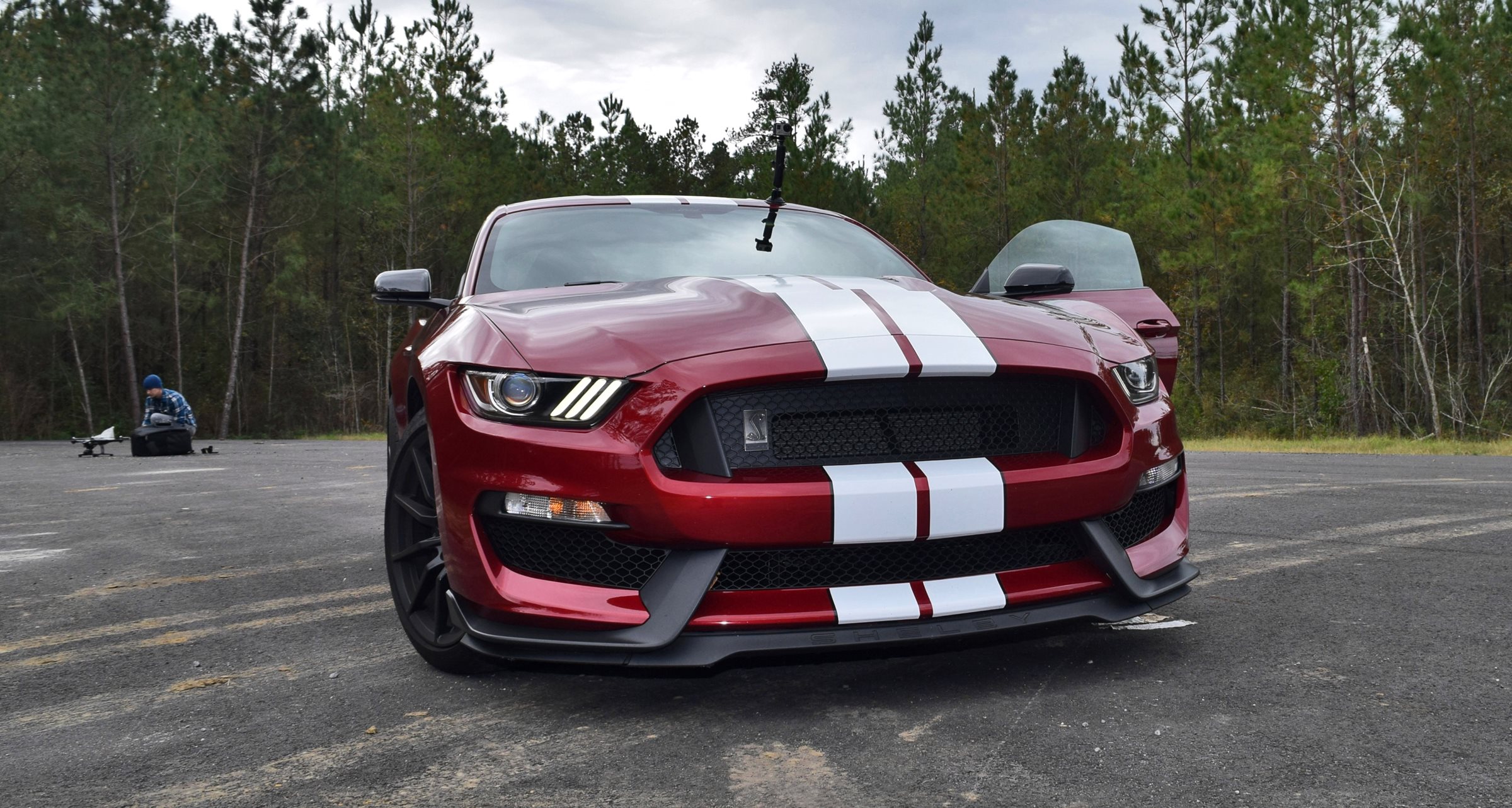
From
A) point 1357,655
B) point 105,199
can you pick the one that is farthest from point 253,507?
point 105,199

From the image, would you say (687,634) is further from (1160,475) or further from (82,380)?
(82,380)

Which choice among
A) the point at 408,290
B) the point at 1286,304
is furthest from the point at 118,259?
the point at 408,290

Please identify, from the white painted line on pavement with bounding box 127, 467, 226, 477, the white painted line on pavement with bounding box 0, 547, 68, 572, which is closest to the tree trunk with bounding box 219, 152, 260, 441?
the white painted line on pavement with bounding box 127, 467, 226, 477

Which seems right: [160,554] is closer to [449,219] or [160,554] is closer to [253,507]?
[253,507]

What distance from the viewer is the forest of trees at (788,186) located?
29.9 metres

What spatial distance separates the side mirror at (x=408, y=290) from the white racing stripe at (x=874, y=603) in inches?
84.9

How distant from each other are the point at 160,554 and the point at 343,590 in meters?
1.86

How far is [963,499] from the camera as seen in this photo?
2748 mm

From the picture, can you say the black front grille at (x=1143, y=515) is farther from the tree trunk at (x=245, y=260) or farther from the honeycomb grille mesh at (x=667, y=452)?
the tree trunk at (x=245, y=260)

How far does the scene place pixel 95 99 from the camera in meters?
38.1

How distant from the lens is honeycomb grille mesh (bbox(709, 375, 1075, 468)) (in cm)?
283

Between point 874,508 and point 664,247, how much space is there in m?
1.91

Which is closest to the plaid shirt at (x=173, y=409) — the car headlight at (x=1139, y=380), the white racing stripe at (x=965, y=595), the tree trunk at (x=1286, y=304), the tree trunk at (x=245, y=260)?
the car headlight at (x=1139, y=380)

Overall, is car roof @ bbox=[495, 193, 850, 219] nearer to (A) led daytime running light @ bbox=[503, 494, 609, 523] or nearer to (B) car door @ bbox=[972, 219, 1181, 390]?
(B) car door @ bbox=[972, 219, 1181, 390]
